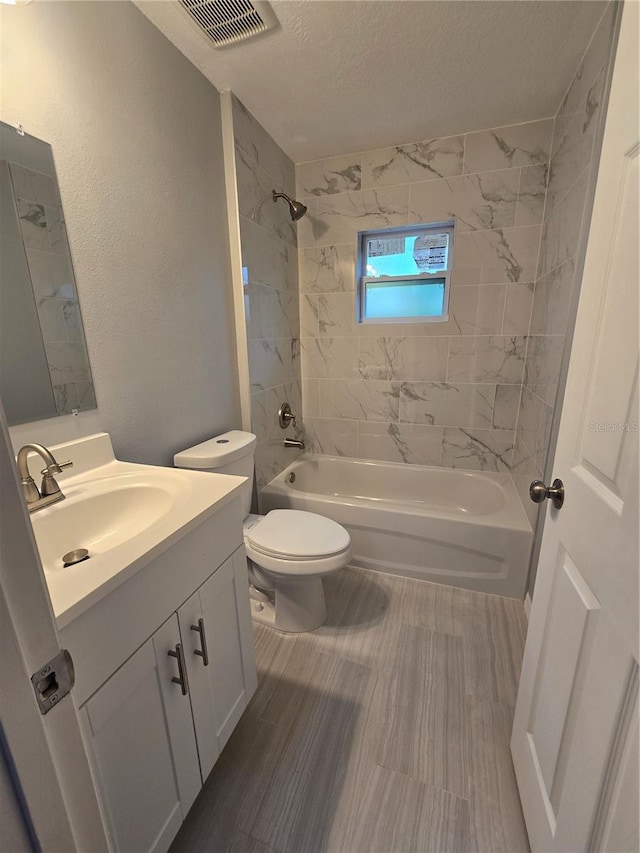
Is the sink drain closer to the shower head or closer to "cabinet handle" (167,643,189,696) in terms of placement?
"cabinet handle" (167,643,189,696)

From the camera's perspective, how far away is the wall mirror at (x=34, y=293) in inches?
35.1

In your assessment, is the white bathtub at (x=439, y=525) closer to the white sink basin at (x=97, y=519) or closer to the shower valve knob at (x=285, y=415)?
the shower valve knob at (x=285, y=415)

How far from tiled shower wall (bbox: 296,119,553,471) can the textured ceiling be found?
8.2 inches

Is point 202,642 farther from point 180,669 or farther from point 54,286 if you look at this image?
point 54,286

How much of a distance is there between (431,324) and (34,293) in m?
1.99

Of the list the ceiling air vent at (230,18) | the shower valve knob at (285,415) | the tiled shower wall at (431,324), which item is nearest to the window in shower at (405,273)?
the tiled shower wall at (431,324)

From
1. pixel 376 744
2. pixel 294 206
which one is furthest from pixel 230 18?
pixel 376 744

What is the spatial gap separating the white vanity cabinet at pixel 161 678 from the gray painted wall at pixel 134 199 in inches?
23.3

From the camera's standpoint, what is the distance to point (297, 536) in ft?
5.10

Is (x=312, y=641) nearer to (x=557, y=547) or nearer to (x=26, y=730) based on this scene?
(x=557, y=547)

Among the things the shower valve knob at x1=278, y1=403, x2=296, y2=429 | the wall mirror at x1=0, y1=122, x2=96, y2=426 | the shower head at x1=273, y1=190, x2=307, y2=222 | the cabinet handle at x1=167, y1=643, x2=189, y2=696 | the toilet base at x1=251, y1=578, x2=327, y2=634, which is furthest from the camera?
the shower valve knob at x1=278, y1=403, x2=296, y2=429

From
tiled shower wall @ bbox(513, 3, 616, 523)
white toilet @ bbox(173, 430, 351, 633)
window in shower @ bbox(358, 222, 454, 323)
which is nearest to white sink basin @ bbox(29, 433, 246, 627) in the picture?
white toilet @ bbox(173, 430, 351, 633)

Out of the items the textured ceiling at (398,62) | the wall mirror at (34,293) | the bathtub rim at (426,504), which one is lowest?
the bathtub rim at (426,504)

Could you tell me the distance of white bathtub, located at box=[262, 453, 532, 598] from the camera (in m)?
1.78
